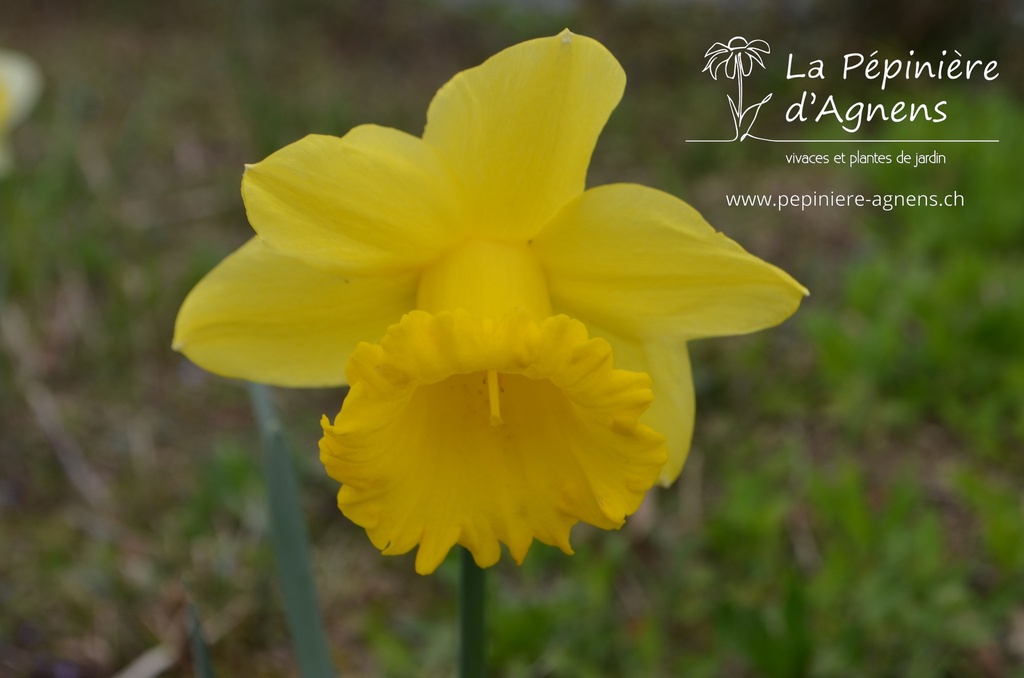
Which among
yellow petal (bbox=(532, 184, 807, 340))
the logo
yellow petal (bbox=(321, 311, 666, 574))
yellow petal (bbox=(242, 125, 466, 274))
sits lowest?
the logo

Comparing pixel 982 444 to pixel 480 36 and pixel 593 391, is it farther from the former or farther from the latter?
pixel 480 36

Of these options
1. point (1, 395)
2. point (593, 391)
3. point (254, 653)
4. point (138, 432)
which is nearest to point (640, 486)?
point (593, 391)


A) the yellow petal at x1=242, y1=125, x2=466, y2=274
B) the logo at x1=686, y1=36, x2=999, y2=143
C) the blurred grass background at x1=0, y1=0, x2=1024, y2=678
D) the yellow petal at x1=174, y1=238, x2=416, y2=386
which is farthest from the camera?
the logo at x1=686, y1=36, x2=999, y2=143

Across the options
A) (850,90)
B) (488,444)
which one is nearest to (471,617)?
(488,444)

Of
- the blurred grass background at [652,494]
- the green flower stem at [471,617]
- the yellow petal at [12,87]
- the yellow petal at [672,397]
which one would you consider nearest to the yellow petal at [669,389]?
the yellow petal at [672,397]

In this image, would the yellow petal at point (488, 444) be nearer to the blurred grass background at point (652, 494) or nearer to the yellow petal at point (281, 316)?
the yellow petal at point (281, 316)

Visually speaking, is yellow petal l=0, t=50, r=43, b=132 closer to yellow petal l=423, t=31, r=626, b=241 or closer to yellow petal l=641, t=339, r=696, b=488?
yellow petal l=423, t=31, r=626, b=241

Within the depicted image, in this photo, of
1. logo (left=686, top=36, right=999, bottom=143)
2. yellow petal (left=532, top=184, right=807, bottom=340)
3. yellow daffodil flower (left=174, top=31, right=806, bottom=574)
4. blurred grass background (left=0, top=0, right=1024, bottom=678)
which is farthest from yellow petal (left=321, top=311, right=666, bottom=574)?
logo (left=686, top=36, right=999, bottom=143)
